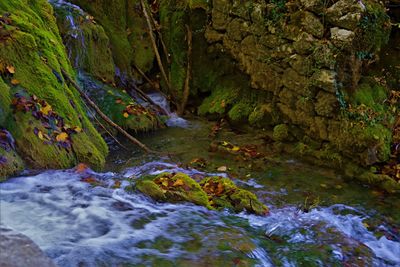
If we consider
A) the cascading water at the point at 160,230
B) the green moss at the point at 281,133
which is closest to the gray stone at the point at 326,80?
the green moss at the point at 281,133

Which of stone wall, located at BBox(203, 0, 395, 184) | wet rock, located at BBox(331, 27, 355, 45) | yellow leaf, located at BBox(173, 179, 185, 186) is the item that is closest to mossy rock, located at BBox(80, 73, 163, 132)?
stone wall, located at BBox(203, 0, 395, 184)

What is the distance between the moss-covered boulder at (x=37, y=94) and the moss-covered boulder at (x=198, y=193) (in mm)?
1014

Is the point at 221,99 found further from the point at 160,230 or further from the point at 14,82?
the point at 160,230

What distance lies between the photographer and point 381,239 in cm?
450

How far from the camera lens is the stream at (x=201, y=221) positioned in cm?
329

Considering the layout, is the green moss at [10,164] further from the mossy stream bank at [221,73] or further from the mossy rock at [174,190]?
the mossy rock at [174,190]

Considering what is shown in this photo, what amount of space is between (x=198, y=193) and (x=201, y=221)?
0.51 meters

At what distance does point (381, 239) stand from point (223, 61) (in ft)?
18.0

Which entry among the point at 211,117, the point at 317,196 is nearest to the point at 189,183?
the point at 317,196

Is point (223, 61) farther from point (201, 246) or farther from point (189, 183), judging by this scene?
point (201, 246)

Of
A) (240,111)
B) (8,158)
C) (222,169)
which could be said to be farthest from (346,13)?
(8,158)

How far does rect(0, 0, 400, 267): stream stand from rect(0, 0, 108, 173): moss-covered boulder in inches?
11.7

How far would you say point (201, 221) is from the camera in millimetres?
4086

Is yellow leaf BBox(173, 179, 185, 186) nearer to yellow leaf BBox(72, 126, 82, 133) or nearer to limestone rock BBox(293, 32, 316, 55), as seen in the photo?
yellow leaf BBox(72, 126, 82, 133)
